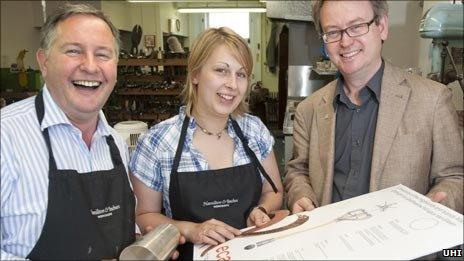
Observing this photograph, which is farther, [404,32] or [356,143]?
[404,32]

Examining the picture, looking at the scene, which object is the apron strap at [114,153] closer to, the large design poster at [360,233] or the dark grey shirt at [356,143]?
the large design poster at [360,233]

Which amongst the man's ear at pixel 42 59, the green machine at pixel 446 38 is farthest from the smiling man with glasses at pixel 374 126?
the man's ear at pixel 42 59

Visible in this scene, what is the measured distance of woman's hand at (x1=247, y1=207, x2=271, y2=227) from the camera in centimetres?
135

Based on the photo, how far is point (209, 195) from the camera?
1.52 m

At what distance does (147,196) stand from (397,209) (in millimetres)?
921

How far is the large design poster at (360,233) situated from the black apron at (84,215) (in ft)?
0.98

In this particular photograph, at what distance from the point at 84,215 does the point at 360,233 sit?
0.81m

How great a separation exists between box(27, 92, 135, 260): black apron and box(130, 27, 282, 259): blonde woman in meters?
0.17

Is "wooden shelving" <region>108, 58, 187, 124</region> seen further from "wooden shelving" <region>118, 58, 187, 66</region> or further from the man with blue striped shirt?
the man with blue striped shirt

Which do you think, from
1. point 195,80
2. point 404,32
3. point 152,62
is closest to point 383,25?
point 195,80

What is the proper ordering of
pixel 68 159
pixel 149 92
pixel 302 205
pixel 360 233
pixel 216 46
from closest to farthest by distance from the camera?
pixel 360 233 < pixel 68 159 < pixel 302 205 < pixel 216 46 < pixel 149 92

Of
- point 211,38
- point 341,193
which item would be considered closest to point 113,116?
point 211,38

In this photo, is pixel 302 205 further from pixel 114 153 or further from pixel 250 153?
pixel 114 153

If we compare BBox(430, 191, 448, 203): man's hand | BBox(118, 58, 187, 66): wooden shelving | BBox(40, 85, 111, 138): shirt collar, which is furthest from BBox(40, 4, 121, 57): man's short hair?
BBox(118, 58, 187, 66): wooden shelving
